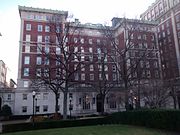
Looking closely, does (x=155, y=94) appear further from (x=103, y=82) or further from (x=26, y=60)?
(x=26, y=60)

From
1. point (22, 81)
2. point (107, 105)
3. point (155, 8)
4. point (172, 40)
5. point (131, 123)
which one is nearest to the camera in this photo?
point (131, 123)

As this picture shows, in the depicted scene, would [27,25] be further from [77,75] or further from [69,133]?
[69,133]

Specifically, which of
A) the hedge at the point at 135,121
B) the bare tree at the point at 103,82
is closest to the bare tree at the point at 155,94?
the hedge at the point at 135,121

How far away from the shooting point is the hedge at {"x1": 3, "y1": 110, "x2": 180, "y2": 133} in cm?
1633

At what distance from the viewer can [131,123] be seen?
21922 mm

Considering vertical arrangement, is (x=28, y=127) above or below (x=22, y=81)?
below

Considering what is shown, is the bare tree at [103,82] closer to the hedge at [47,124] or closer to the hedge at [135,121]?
the hedge at [47,124]

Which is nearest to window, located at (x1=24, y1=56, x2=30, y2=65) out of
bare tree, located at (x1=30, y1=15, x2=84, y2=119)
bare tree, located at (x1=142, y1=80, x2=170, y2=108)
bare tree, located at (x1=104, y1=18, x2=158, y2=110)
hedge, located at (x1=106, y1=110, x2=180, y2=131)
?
bare tree, located at (x1=30, y1=15, x2=84, y2=119)

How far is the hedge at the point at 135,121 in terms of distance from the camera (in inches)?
643

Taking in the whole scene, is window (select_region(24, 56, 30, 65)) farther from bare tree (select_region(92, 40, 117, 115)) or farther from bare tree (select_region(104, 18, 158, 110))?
bare tree (select_region(104, 18, 158, 110))

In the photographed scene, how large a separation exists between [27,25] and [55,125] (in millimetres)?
40111

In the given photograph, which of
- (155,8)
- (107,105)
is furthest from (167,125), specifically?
(155,8)

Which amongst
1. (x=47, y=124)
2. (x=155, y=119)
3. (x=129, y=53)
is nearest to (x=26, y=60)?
(x=129, y=53)

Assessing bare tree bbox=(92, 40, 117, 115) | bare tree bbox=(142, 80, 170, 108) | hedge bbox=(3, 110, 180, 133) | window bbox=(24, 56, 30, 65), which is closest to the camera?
hedge bbox=(3, 110, 180, 133)
